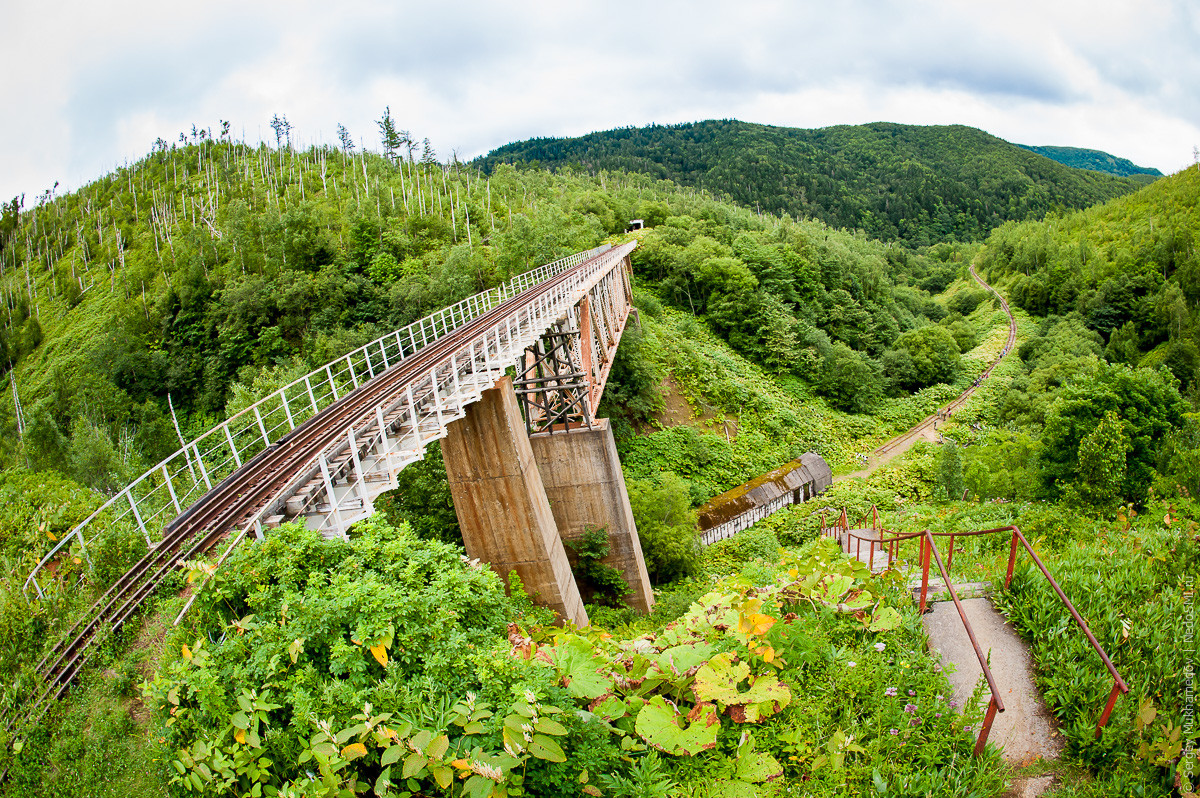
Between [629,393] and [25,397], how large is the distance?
66.0 metres

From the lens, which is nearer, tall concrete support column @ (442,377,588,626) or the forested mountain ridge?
tall concrete support column @ (442,377,588,626)

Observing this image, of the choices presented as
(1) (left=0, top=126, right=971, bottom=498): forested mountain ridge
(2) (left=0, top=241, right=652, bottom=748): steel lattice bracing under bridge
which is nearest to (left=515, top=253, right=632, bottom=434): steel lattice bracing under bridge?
(2) (left=0, top=241, right=652, bottom=748): steel lattice bracing under bridge

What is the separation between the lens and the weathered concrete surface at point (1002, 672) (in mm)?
5203

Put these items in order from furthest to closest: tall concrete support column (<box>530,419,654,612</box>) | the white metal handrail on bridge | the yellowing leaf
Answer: tall concrete support column (<box>530,419,654,612</box>), the white metal handrail on bridge, the yellowing leaf

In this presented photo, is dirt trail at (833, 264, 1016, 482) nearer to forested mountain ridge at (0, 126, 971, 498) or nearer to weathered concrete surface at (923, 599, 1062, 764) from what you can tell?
forested mountain ridge at (0, 126, 971, 498)

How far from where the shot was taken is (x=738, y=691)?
5449 mm

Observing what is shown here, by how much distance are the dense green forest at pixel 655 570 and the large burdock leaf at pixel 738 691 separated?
35 mm

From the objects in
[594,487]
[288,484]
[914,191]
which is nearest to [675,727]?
[288,484]

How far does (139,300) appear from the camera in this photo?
216 ft

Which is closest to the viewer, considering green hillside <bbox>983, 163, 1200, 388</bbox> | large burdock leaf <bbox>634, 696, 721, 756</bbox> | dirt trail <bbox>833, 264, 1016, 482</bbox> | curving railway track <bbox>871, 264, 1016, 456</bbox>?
large burdock leaf <bbox>634, 696, 721, 756</bbox>

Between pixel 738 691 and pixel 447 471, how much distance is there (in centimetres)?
1121

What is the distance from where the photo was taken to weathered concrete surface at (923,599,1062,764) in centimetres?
520

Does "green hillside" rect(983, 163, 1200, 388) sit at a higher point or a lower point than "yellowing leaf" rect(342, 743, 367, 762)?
lower

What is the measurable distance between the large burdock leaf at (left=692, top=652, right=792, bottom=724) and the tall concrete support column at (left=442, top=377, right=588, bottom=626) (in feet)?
33.3
